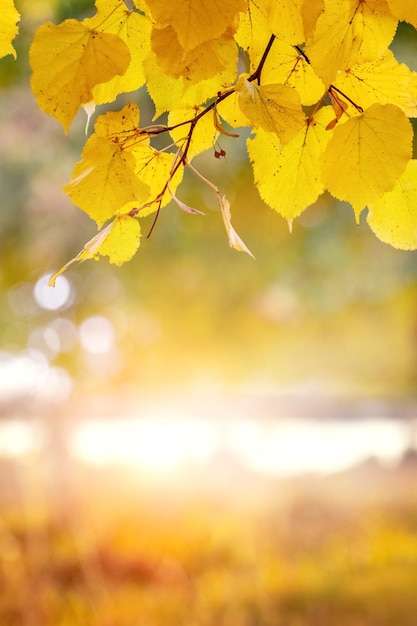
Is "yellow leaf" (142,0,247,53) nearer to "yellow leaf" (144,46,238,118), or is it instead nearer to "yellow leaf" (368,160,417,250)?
"yellow leaf" (144,46,238,118)

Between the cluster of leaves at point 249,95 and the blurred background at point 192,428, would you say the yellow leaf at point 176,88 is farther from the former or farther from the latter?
the blurred background at point 192,428

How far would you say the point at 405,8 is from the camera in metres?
0.39

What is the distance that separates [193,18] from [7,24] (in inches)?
6.7

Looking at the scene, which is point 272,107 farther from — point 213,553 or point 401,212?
point 213,553

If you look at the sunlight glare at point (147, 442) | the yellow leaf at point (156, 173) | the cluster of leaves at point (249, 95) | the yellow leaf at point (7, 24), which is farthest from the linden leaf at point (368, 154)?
the sunlight glare at point (147, 442)

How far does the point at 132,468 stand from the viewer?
4.11 meters

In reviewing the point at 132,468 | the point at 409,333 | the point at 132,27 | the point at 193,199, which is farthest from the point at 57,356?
the point at 132,27

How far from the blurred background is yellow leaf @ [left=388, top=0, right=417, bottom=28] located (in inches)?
61.4

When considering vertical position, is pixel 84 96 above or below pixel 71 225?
below

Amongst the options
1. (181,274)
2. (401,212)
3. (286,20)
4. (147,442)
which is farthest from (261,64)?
(147,442)

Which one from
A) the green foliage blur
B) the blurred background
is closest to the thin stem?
the green foliage blur

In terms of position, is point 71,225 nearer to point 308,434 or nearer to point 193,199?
point 193,199

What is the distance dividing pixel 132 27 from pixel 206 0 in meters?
0.10

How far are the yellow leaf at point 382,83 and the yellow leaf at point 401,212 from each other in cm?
4
